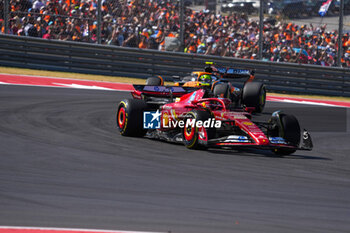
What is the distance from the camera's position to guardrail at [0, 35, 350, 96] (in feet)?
61.3

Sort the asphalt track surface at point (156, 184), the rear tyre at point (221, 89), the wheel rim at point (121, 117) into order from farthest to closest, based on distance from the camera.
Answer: the rear tyre at point (221, 89) < the wheel rim at point (121, 117) < the asphalt track surface at point (156, 184)

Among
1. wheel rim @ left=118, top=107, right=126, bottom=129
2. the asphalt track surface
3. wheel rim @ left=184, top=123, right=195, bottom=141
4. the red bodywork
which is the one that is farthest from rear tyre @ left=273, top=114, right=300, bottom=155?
wheel rim @ left=118, top=107, right=126, bottom=129

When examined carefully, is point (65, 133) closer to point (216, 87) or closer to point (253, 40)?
point (216, 87)

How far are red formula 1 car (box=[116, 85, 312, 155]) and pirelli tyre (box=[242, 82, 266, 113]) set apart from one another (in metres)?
4.01

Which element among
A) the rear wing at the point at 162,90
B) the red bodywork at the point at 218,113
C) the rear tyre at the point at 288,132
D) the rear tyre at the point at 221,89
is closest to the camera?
the red bodywork at the point at 218,113

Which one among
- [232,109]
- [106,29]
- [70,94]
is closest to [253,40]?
[106,29]

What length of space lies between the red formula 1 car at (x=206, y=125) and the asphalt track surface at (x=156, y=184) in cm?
20

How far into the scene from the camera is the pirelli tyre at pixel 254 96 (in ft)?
47.0

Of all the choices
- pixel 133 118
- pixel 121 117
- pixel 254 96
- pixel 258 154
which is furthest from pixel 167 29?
pixel 258 154

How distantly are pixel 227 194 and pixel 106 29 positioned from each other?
13697mm

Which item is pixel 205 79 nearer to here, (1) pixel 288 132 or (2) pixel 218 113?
(2) pixel 218 113

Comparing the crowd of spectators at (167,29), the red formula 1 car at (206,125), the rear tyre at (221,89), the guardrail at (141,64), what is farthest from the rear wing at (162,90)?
the guardrail at (141,64)

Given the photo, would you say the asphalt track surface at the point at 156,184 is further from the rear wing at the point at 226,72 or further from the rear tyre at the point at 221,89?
the rear wing at the point at 226,72

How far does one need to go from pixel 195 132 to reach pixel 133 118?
5.08 ft
